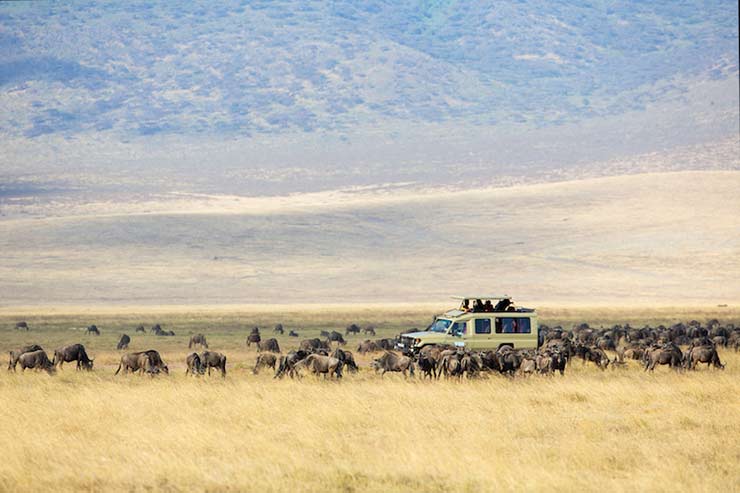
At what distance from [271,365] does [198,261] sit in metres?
73.6

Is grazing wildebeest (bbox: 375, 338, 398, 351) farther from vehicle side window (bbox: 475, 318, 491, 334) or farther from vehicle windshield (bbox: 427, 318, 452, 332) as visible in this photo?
vehicle side window (bbox: 475, 318, 491, 334)

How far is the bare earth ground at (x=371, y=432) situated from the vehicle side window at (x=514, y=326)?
5.05 ft

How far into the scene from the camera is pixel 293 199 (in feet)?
575

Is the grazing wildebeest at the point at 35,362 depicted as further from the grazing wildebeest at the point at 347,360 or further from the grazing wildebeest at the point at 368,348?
the grazing wildebeest at the point at 368,348

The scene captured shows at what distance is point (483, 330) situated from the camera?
96.3ft

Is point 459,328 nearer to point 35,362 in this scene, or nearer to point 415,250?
point 35,362

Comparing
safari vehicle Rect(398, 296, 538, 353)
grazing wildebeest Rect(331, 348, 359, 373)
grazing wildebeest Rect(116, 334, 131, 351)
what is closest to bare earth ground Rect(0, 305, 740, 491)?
grazing wildebeest Rect(331, 348, 359, 373)

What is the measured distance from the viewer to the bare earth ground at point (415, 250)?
293 ft

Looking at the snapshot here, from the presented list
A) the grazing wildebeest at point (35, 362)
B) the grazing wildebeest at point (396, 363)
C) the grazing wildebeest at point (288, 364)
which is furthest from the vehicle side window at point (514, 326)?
the grazing wildebeest at point (35, 362)

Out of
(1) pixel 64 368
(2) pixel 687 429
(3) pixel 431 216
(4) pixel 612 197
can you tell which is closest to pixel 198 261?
(3) pixel 431 216

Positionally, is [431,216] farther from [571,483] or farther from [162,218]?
[571,483]

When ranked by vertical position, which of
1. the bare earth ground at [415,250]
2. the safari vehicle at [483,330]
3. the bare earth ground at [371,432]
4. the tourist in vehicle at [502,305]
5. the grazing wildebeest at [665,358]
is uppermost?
the bare earth ground at [415,250]

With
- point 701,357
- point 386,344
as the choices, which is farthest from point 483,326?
point 386,344

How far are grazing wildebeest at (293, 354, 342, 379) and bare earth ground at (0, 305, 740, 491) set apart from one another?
39cm
